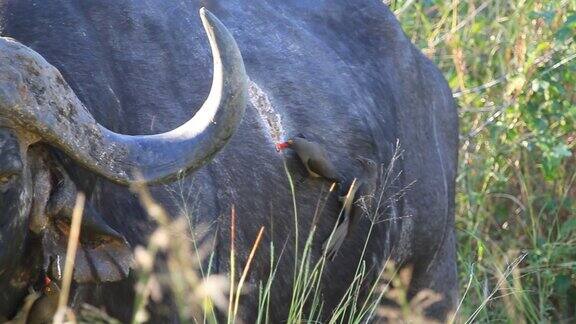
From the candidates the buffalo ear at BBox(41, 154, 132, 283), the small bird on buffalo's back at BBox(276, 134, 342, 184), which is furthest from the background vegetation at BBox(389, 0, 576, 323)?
the buffalo ear at BBox(41, 154, 132, 283)

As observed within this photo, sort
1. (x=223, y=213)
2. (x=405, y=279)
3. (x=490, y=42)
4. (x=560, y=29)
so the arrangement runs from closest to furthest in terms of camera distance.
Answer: (x=223, y=213) → (x=405, y=279) → (x=560, y=29) → (x=490, y=42)

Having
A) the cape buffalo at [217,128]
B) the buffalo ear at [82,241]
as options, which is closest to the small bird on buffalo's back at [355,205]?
the cape buffalo at [217,128]

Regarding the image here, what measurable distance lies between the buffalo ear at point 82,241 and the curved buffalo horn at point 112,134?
19 cm

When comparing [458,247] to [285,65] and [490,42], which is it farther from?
[285,65]

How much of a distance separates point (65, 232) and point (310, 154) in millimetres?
1451

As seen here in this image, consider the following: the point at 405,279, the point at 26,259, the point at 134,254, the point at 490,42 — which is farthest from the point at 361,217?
the point at 490,42

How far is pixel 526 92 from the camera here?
6984mm

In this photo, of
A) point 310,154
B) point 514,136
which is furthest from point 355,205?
point 514,136

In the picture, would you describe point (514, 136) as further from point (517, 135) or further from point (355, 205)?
point (355, 205)

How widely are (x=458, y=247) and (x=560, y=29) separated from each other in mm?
1205

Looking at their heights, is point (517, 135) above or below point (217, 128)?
below

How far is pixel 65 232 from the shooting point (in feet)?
12.5

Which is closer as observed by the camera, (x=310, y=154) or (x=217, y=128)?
(x=217, y=128)

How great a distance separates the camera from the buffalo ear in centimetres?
380
